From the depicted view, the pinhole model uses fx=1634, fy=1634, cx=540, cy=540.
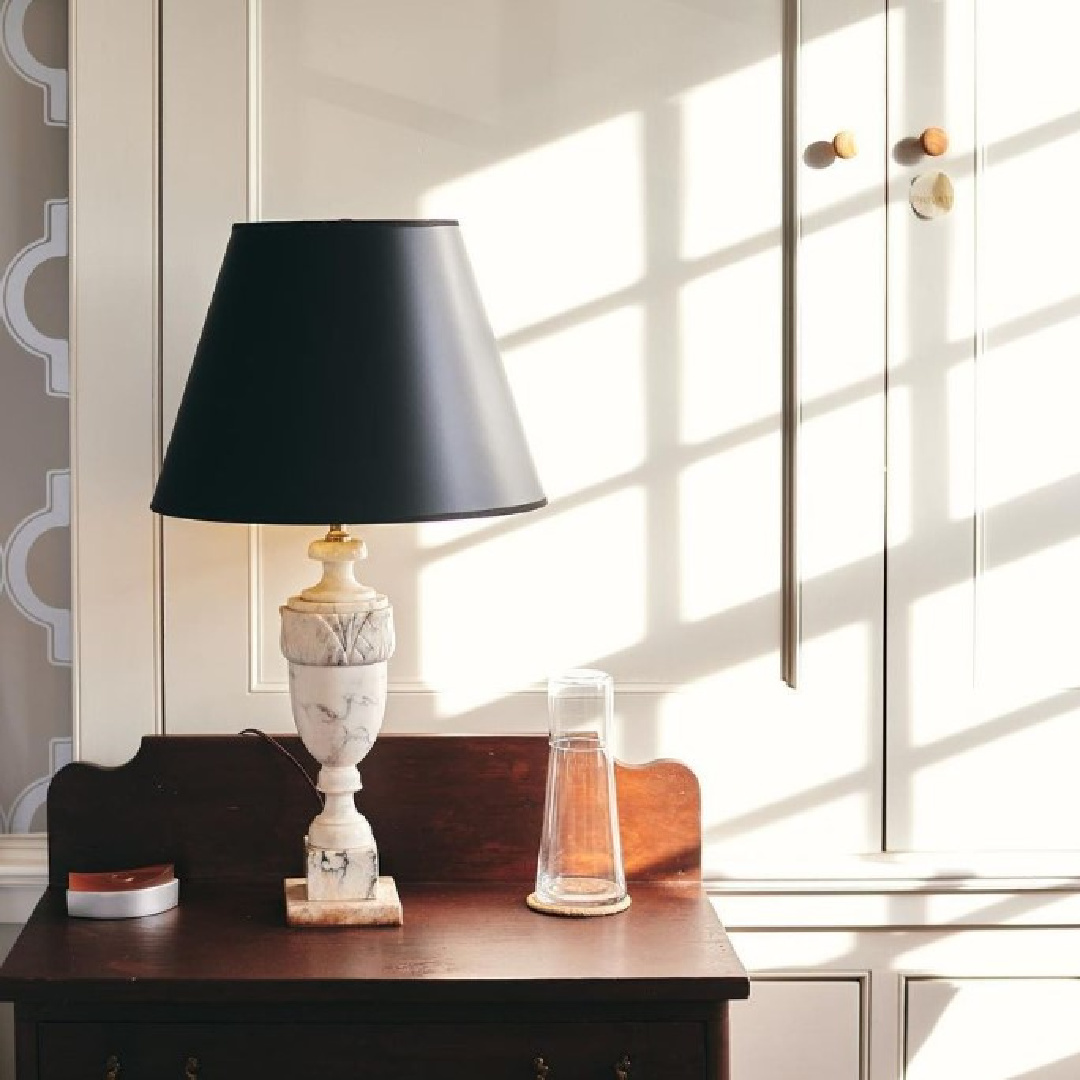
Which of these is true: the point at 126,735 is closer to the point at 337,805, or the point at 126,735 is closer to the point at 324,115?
the point at 337,805

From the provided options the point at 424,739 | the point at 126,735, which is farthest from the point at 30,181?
the point at 424,739

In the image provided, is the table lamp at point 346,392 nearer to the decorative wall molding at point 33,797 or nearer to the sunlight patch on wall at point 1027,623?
the decorative wall molding at point 33,797

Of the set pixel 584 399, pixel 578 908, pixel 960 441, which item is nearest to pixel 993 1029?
pixel 578 908

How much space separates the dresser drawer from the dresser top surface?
5 centimetres

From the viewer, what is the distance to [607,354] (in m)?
2.02

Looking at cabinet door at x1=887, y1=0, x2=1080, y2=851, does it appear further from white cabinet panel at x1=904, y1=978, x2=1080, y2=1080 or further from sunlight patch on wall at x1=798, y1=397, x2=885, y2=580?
white cabinet panel at x1=904, y1=978, x2=1080, y2=1080

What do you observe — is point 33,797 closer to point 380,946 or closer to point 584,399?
point 380,946

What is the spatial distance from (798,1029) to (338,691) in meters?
0.77

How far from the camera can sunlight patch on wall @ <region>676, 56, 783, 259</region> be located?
2.00 metres

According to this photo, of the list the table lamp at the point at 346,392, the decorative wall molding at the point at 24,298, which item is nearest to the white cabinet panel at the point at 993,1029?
the table lamp at the point at 346,392

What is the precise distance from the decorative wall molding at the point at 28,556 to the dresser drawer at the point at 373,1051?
545mm

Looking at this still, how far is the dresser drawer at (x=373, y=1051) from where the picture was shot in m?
1.68

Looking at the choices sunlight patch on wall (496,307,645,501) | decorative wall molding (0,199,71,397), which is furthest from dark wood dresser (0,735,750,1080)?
Result: decorative wall molding (0,199,71,397)

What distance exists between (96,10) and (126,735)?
0.88 m
